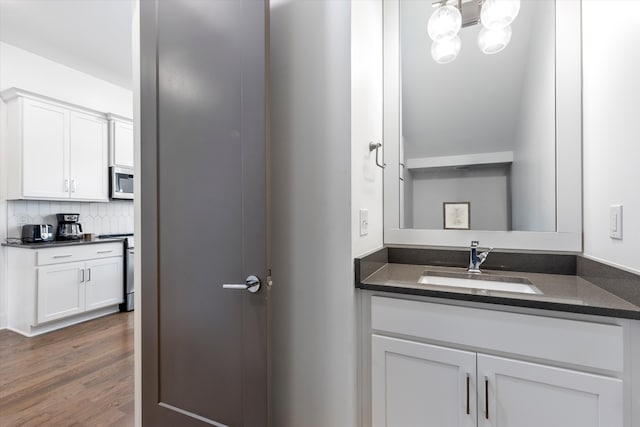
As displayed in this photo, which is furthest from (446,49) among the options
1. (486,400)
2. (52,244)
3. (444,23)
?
(52,244)

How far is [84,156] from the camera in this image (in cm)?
346

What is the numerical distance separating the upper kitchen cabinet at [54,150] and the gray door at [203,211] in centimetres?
255

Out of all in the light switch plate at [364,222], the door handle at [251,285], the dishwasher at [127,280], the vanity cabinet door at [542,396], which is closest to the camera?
the vanity cabinet door at [542,396]

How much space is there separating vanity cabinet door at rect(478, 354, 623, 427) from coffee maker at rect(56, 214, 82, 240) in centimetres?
411

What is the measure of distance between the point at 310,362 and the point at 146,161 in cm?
121

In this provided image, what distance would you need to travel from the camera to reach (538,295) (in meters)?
1.04

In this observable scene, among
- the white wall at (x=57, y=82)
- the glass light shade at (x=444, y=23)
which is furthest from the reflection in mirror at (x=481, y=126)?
the white wall at (x=57, y=82)

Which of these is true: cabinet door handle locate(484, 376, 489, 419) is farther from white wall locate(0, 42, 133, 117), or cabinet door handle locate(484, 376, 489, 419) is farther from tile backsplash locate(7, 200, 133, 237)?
white wall locate(0, 42, 133, 117)

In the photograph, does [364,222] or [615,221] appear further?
[364,222]

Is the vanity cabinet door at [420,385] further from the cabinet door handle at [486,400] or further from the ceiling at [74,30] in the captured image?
the ceiling at [74,30]

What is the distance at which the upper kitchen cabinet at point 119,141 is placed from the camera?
146 inches

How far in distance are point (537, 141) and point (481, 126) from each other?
263mm

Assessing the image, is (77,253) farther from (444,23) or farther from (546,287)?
(546,287)

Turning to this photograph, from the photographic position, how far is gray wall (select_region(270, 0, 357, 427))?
1.19 m
